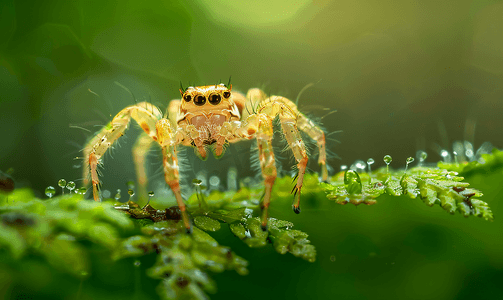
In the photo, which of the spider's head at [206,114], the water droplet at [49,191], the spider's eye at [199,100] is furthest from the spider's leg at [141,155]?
the water droplet at [49,191]

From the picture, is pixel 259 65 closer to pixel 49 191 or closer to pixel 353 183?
pixel 353 183

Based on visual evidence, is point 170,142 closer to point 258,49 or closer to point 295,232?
point 295,232

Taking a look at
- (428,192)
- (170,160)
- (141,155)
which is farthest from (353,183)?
(141,155)

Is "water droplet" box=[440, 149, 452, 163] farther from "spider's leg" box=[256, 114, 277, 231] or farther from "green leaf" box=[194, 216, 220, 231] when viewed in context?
"green leaf" box=[194, 216, 220, 231]

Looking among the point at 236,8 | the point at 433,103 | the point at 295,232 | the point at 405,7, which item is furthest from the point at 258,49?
the point at 295,232

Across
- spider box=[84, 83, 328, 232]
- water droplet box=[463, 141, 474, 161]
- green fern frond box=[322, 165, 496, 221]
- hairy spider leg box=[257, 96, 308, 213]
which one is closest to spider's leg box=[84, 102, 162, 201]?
spider box=[84, 83, 328, 232]

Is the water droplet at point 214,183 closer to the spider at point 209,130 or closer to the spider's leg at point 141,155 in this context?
the spider at point 209,130

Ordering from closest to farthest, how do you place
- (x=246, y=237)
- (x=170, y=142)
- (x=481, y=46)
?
(x=246, y=237), (x=170, y=142), (x=481, y=46)
